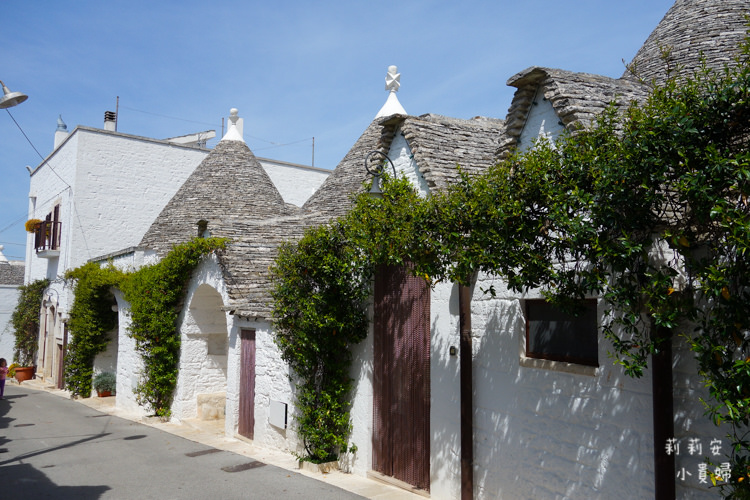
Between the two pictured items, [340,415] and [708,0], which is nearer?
[340,415]

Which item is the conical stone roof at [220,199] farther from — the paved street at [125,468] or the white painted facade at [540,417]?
the white painted facade at [540,417]

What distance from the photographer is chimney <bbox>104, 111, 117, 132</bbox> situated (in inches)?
985

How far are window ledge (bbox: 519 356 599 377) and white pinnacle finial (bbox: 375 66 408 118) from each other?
31.9 feet

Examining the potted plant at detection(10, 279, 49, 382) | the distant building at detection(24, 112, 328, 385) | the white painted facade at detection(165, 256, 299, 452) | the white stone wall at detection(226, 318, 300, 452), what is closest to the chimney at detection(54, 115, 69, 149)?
the distant building at detection(24, 112, 328, 385)

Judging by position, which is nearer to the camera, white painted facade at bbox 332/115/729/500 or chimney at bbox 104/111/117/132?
white painted facade at bbox 332/115/729/500

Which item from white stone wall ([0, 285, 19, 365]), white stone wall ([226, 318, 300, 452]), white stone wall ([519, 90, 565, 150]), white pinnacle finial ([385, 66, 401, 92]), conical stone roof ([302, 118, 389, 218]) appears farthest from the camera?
white stone wall ([0, 285, 19, 365])

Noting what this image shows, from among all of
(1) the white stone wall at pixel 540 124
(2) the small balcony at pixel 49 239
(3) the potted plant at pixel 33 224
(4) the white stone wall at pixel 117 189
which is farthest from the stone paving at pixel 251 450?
(3) the potted plant at pixel 33 224

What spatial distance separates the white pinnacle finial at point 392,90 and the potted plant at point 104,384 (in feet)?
37.7

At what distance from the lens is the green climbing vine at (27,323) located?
24031mm

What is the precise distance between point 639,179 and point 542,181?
879mm

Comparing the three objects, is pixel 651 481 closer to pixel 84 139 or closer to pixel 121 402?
pixel 121 402

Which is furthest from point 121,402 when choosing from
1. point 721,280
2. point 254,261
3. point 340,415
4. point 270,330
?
point 721,280

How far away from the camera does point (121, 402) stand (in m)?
Answer: 15.7

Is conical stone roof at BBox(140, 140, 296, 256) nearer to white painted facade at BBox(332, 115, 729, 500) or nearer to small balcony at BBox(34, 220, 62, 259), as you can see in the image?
small balcony at BBox(34, 220, 62, 259)
